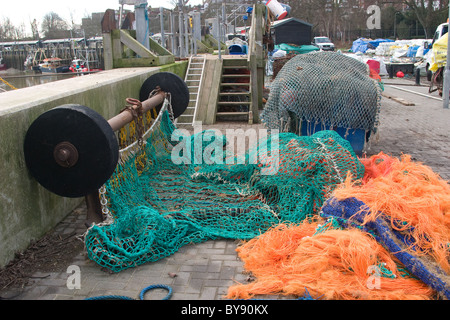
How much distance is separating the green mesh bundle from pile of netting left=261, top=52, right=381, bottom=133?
4.84 ft

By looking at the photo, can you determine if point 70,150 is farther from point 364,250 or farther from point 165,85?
point 165,85

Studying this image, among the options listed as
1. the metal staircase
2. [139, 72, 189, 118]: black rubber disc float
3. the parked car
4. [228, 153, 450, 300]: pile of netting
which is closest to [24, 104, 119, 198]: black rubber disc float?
[228, 153, 450, 300]: pile of netting

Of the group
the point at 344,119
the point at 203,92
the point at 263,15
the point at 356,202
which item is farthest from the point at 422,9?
the point at 356,202

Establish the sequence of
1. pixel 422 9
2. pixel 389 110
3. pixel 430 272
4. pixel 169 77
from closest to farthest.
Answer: pixel 430 272
pixel 169 77
pixel 389 110
pixel 422 9

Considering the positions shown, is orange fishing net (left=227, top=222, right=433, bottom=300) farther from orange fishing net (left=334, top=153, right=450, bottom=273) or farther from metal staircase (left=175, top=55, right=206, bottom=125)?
metal staircase (left=175, top=55, right=206, bottom=125)

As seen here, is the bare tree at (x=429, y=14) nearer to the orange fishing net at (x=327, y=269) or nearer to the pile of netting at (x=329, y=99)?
the pile of netting at (x=329, y=99)

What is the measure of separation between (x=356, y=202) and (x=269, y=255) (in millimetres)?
928

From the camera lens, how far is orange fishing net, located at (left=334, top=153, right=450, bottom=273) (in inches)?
129

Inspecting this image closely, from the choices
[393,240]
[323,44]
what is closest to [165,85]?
[393,240]

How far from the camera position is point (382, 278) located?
120 inches

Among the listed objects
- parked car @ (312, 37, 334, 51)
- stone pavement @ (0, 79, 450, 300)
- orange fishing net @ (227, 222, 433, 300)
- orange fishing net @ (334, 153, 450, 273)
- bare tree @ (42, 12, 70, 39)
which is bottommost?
stone pavement @ (0, 79, 450, 300)

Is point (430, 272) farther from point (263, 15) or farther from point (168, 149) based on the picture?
point (263, 15)

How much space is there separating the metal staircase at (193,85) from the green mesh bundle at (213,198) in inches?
168

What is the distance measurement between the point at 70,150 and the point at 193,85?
25.3 feet
